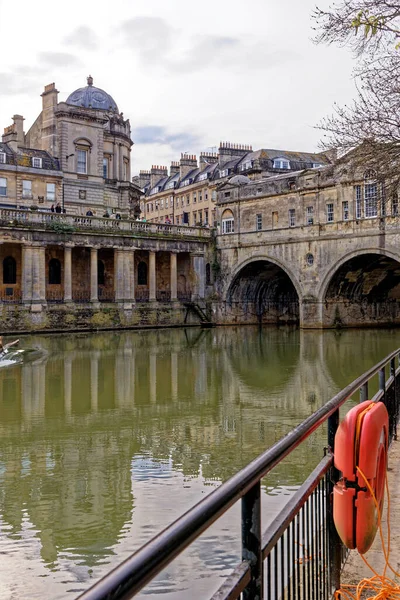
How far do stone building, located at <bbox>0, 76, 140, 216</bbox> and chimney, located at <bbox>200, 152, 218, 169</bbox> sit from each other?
16917 millimetres

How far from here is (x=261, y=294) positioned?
1703 inches

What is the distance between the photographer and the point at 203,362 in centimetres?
2025

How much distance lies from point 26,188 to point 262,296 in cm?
1738

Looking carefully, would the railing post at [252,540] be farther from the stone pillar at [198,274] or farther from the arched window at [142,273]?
the arched window at [142,273]

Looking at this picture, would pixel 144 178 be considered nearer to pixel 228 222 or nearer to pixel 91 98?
pixel 91 98

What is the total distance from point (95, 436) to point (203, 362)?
10.3 meters

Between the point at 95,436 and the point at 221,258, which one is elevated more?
the point at 221,258

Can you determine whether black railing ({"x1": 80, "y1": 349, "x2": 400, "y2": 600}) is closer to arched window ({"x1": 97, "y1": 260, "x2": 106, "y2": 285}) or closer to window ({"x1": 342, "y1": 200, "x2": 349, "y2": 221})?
window ({"x1": 342, "y1": 200, "x2": 349, "y2": 221})

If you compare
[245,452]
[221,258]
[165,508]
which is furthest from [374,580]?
[221,258]

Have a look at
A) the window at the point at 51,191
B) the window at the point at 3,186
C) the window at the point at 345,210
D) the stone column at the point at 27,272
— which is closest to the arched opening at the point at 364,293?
the window at the point at 345,210

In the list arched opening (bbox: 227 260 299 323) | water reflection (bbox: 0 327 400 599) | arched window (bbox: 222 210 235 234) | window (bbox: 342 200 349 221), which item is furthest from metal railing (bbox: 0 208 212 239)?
water reflection (bbox: 0 327 400 599)

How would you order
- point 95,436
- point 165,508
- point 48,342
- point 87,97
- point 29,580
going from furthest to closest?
point 87,97 < point 48,342 < point 95,436 < point 165,508 < point 29,580

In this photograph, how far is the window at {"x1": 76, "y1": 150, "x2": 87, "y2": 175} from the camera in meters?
45.5

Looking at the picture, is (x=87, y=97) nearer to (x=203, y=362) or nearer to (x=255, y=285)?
(x=255, y=285)
